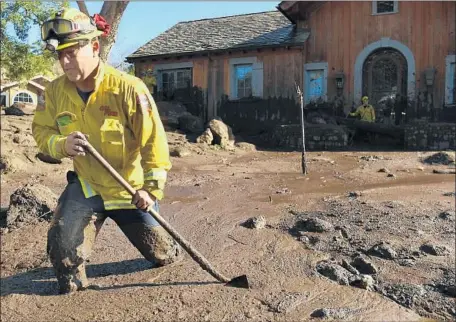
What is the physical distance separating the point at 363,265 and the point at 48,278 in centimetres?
250

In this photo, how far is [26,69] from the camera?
1300cm

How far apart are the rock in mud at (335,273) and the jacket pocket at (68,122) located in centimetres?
211

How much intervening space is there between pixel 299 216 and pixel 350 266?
1527 millimetres

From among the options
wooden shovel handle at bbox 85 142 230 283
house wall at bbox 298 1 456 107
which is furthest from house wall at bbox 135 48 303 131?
wooden shovel handle at bbox 85 142 230 283

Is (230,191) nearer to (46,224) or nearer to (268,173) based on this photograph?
(268,173)

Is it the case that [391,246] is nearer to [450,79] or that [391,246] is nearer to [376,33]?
[450,79]

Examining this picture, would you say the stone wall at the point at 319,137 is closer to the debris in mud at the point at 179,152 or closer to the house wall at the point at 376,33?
the house wall at the point at 376,33

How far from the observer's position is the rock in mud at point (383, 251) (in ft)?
14.3

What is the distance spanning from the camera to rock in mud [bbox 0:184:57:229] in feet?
18.3

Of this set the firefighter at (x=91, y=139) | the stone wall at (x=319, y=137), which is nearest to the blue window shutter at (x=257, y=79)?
the stone wall at (x=319, y=137)

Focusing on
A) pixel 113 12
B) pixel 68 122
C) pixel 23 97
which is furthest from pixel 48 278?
pixel 23 97

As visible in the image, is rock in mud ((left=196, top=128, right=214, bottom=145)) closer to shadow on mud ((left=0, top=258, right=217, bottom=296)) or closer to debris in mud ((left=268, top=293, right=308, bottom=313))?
shadow on mud ((left=0, top=258, right=217, bottom=296))

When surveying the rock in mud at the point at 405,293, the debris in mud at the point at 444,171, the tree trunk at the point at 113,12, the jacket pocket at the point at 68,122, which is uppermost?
the tree trunk at the point at 113,12

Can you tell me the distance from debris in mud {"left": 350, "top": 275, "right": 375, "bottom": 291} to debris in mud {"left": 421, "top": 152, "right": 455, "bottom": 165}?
7031 millimetres
